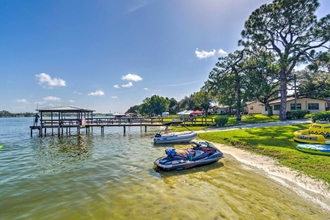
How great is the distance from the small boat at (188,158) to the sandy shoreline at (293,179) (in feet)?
6.10

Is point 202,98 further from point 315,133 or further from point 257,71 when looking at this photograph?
point 315,133

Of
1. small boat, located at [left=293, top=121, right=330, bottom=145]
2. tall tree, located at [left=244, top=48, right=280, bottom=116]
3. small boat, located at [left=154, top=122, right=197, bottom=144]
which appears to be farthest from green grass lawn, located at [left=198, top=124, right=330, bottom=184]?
tall tree, located at [left=244, top=48, right=280, bottom=116]

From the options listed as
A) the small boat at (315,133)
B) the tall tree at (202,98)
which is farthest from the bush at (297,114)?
the small boat at (315,133)

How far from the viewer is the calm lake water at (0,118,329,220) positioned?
5613 millimetres

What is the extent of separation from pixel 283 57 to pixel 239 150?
18.5 meters

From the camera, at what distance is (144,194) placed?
690cm

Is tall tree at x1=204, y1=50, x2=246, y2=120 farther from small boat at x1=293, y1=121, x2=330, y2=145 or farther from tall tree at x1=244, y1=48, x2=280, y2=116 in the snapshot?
small boat at x1=293, y1=121, x2=330, y2=145

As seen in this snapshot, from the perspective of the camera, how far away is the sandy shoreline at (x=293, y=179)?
6.08 metres

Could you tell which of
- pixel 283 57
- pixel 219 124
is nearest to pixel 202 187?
pixel 219 124

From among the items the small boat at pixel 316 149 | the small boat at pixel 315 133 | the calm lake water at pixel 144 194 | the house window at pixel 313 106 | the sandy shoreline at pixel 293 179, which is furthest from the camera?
the house window at pixel 313 106

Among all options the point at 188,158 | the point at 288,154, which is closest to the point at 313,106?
the point at 288,154

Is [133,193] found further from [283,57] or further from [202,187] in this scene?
[283,57]

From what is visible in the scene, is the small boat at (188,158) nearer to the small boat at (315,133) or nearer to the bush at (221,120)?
the small boat at (315,133)

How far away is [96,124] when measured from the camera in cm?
2912
